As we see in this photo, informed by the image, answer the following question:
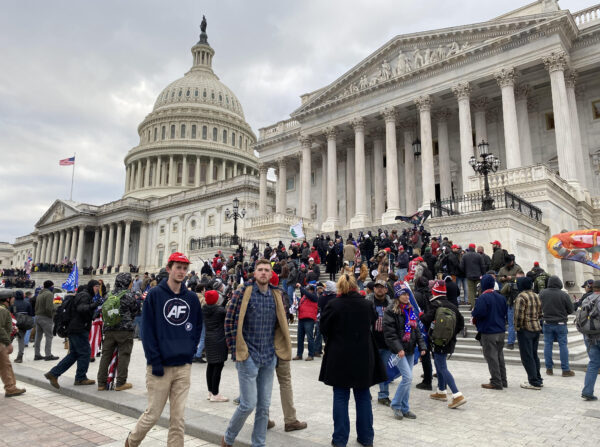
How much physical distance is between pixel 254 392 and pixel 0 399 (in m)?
5.87

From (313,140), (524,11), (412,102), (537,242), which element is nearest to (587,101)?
(524,11)

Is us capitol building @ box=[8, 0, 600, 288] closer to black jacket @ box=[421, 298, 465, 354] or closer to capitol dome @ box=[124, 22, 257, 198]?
black jacket @ box=[421, 298, 465, 354]

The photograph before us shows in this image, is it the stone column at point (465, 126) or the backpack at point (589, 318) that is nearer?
the backpack at point (589, 318)

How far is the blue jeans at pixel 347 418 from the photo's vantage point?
5.08 metres

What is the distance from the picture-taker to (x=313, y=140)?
39969 mm

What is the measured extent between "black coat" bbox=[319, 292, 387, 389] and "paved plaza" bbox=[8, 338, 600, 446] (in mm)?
862

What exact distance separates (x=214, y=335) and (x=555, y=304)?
23.1 feet

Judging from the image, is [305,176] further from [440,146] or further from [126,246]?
[126,246]

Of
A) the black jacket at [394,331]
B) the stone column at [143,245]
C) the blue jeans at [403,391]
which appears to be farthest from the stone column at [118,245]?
the blue jeans at [403,391]

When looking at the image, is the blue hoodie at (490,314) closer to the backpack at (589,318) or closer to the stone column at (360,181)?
the backpack at (589,318)

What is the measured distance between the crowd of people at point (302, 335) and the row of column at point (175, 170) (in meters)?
75.1

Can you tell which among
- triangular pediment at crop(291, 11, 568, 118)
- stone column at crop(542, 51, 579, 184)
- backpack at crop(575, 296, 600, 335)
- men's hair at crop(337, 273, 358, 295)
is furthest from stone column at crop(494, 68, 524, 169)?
men's hair at crop(337, 273, 358, 295)

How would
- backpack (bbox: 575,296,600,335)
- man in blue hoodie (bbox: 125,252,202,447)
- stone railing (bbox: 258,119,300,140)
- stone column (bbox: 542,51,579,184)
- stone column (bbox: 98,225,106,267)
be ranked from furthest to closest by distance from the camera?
stone column (bbox: 98,225,106,267)
stone railing (bbox: 258,119,300,140)
stone column (bbox: 542,51,579,184)
backpack (bbox: 575,296,600,335)
man in blue hoodie (bbox: 125,252,202,447)

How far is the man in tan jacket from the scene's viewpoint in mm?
5000
